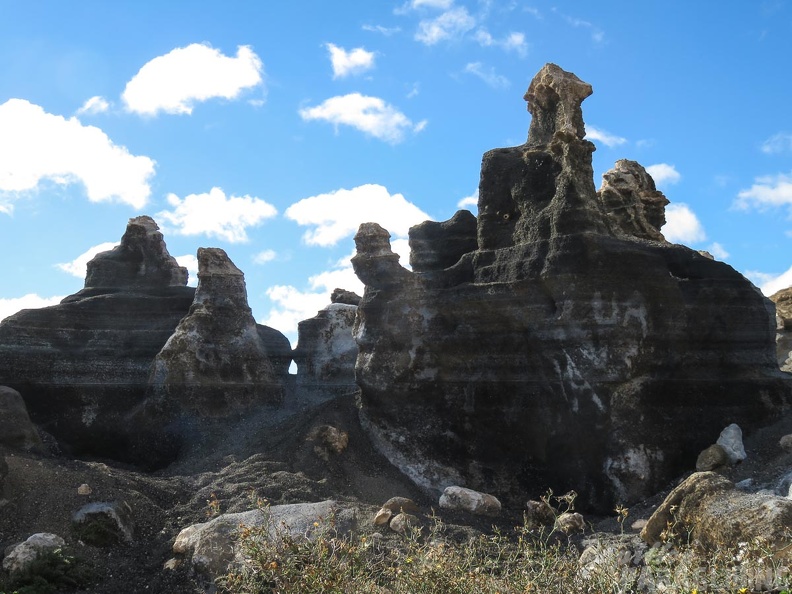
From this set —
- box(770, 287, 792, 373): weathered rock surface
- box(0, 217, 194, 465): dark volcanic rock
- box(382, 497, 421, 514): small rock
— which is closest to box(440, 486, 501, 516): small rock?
box(382, 497, 421, 514): small rock

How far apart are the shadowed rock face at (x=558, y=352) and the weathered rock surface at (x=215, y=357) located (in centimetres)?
346

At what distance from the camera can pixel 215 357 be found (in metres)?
17.1

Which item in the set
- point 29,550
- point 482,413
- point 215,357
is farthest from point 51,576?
point 215,357

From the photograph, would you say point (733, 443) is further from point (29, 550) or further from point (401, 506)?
point (29, 550)

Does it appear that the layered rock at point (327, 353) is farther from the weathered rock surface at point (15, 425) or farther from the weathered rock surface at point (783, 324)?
the weathered rock surface at point (783, 324)

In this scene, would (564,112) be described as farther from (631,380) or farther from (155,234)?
(155,234)

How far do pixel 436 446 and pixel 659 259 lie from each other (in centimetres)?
481

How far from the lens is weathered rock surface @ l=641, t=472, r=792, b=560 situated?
7869 millimetres

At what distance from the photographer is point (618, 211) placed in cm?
1644

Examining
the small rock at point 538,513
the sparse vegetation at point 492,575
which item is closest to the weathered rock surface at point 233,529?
the sparse vegetation at point 492,575

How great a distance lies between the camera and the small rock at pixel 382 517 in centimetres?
1109

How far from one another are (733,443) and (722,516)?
394 cm

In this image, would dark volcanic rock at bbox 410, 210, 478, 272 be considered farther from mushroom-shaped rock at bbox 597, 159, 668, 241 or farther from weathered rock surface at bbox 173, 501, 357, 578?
weathered rock surface at bbox 173, 501, 357, 578

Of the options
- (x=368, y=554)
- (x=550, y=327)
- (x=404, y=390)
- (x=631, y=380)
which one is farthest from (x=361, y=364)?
(x=368, y=554)
